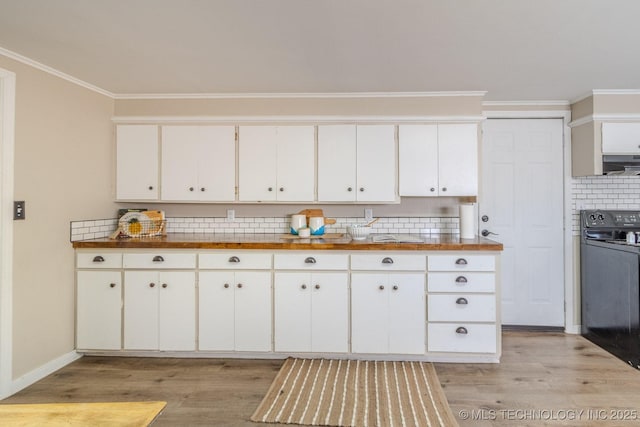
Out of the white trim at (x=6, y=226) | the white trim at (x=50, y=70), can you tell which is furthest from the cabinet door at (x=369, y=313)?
the white trim at (x=50, y=70)

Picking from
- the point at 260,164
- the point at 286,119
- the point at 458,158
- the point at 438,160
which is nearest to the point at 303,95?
the point at 286,119

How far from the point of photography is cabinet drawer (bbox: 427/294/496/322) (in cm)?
304

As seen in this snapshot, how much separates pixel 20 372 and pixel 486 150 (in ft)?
14.6

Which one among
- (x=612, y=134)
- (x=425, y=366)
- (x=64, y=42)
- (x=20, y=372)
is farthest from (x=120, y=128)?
(x=612, y=134)

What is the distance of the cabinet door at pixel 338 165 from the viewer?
11.7ft

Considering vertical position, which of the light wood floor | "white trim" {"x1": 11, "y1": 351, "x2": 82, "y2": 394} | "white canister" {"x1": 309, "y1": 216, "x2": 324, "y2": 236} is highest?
"white canister" {"x1": 309, "y1": 216, "x2": 324, "y2": 236}

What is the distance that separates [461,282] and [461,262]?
0.16 m

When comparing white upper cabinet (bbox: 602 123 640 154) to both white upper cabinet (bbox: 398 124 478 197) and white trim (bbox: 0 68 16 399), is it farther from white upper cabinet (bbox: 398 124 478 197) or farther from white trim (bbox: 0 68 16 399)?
white trim (bbox: 0 68 16 399)

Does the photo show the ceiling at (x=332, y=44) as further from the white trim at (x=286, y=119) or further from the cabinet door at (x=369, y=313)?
the cabinet door at (x=369, y=313)

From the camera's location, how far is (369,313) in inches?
122

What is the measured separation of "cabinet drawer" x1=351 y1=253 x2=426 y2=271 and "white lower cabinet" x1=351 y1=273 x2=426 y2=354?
0.06 meters

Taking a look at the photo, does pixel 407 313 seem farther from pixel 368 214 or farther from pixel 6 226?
pixel 6 226

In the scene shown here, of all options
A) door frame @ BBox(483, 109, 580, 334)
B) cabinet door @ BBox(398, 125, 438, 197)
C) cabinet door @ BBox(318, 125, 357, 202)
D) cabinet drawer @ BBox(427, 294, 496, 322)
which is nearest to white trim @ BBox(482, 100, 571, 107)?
door frame @ BBox(483, 109, 580, 334)

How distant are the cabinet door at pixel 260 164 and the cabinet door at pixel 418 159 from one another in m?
1.21
